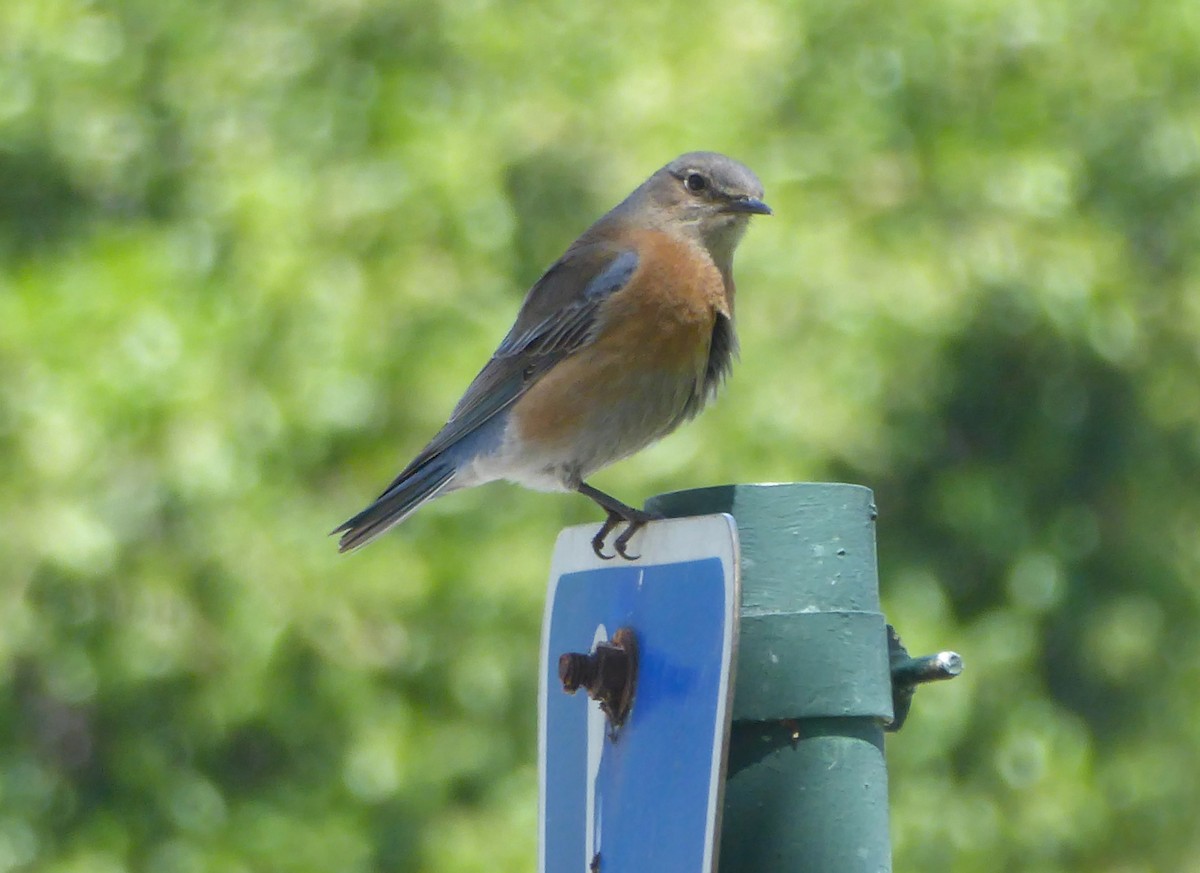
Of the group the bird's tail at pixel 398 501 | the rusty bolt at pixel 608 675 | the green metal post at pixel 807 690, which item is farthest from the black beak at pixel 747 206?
the rusty bolt at pixel 608 675

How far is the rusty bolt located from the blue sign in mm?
15

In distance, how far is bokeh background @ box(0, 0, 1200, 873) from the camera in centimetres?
505

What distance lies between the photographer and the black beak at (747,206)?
460cm

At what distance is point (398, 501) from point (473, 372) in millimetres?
940

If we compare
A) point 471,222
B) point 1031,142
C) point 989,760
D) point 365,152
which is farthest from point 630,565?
point 1031,142

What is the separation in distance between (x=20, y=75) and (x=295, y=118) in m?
0.91

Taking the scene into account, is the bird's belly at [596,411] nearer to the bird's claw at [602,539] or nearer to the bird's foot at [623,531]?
the bird's foot at [623,531]

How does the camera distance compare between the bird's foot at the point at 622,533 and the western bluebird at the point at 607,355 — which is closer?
the bird's foot at the point at 622,533

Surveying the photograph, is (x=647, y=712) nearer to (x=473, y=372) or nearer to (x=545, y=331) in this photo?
(x=545, y=331)

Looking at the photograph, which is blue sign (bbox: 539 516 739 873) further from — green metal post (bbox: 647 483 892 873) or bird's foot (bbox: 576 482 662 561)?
green metal post (bbox: 647 483 892 873)

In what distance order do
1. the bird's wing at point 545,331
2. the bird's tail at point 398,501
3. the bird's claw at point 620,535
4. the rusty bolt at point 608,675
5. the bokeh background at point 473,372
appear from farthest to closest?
the bokeh background at point 473,372 < the bird's wing at point 545,331 < the bird's tail at point 398,501 < the bird's claw at point 620,535 < the rusty bolt at point 608,675

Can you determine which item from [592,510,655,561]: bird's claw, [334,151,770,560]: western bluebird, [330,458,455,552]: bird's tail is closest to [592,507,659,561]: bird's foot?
[592,510,655,561]: bird's claw

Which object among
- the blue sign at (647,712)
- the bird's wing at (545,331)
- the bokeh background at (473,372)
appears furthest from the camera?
the bokeh background at (473,372)

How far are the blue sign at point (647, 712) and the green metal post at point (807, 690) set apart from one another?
180 millimetres
